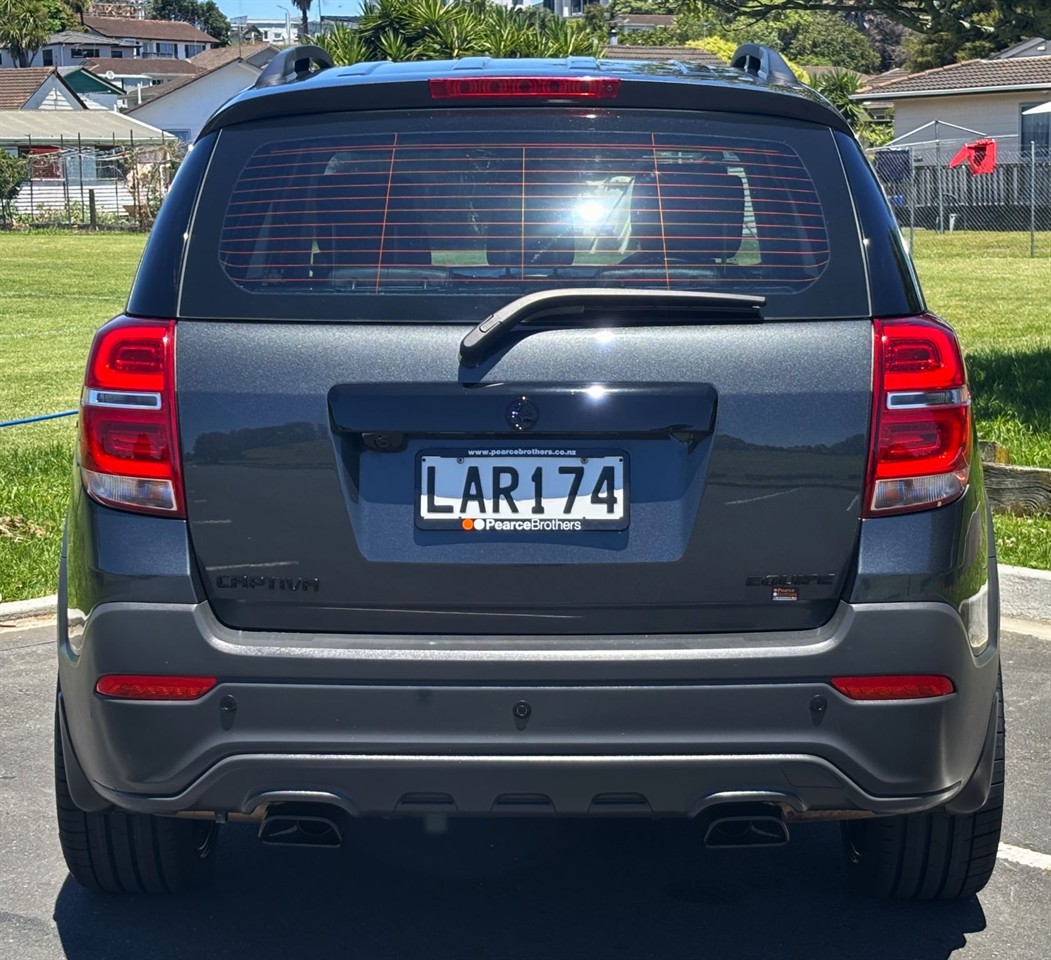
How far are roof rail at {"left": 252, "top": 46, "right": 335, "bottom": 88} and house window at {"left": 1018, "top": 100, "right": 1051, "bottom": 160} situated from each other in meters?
41.9

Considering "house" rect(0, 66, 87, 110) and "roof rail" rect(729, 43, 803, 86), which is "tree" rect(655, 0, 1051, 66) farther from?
"house" rect(0, 66, 87, 110)

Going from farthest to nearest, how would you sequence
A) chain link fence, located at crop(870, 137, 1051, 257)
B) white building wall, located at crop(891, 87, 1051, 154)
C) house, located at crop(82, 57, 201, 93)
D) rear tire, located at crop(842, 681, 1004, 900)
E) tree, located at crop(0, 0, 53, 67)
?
house, located at crop(82, 57, 201, 93), tree, located at crop(0, 0, 53, 67), white building wall, located at crop(891, 87, 1051, 154), chain link fence, located at crop(870, 137, 1051, 257), rear tire, located at crop(842, 681, 1004, 900)

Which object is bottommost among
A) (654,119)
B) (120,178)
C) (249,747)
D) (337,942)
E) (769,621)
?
(120,178)

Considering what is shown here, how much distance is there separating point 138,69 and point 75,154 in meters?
75.0

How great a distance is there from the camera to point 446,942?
386 cm

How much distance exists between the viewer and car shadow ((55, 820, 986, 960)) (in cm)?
384

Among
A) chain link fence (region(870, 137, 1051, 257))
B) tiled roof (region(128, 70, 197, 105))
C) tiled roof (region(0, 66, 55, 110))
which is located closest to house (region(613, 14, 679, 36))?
tiled roof (region(128, 70, 197, 105))

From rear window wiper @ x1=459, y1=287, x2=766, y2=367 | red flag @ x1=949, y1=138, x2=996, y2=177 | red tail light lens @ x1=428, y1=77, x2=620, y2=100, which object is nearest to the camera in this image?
rear window wiper @ x1=459, y1=287, x2=766, y2=367

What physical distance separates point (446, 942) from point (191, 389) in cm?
143

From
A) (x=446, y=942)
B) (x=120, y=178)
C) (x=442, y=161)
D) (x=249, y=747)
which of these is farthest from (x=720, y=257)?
(x=120, y=178)

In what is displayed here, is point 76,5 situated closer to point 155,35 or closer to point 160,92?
point 155,35

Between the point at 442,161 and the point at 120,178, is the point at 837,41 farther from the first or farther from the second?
A: the point at 442,161

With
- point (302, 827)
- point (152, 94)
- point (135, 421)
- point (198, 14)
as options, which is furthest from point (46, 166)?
point (198, 14)

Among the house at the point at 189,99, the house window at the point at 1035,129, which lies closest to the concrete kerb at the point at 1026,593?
the house window at the point at 1035,129
